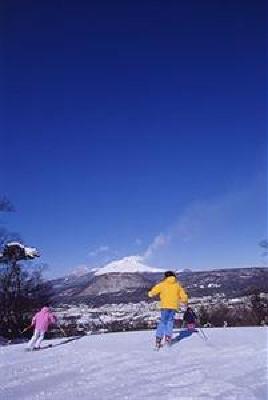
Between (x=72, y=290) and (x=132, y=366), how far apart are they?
154 feet

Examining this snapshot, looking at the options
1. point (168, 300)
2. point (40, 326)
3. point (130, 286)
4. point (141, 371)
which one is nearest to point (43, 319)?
point (40, 326)

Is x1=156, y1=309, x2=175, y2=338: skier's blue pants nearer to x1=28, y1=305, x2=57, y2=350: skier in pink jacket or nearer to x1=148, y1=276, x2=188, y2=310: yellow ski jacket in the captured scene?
x1=148, y1=276, x2=188, y2=310: yellow ski jacket

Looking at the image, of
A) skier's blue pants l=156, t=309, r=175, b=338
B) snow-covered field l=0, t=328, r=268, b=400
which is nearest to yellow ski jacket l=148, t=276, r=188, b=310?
skier's blue pants l=156, t=309, r=175, b=338

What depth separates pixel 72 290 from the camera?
5444cm

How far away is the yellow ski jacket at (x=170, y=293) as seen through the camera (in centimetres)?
1098

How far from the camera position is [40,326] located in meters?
12.5

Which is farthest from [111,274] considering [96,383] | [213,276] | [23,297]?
[96,383]

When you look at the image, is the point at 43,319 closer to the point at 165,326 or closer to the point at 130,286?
the point at 165,326

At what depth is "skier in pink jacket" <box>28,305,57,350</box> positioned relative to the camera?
12.1m

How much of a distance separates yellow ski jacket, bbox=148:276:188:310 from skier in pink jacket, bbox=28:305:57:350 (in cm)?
289

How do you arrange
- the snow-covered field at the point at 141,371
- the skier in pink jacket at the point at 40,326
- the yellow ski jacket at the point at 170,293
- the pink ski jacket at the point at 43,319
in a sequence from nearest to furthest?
the snow-covered field at the point at 141,371, the yellow ski jacket at the point at 170,293, the skier in pink jacket at the point at 40,326, the pink ski jacket at the point at 43,319

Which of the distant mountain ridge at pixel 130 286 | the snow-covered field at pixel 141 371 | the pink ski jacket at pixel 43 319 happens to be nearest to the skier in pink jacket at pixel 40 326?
the pink ski jacket at pixel 43 319

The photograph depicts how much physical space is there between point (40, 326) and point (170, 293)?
3.39 metres

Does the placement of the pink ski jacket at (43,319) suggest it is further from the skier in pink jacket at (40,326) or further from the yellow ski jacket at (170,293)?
the yellow ski jacket at (170,293)
